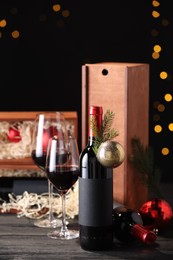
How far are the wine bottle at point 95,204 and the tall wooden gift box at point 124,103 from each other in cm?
47

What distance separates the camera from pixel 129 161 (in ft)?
6.34

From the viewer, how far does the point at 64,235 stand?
158 centimetres

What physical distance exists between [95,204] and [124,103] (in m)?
0.55

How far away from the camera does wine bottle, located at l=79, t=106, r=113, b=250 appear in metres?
1.46

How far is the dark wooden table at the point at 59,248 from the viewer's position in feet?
4.68

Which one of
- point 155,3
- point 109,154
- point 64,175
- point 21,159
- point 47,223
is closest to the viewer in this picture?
point 109,154

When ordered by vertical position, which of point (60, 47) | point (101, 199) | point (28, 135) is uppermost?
point (60, 47)

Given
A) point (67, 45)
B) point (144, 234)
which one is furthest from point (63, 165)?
point (67, 45)

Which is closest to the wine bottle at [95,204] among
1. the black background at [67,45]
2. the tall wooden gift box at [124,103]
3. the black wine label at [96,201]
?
the black wine label at [96,201]

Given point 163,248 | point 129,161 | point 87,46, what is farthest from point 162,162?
point 163,248

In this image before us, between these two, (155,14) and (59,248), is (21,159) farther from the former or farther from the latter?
(155,14)

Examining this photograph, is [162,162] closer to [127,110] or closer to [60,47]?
[60,47]

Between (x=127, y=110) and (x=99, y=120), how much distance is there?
1.51 feet

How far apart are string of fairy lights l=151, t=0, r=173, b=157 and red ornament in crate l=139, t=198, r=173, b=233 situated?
1.59m
